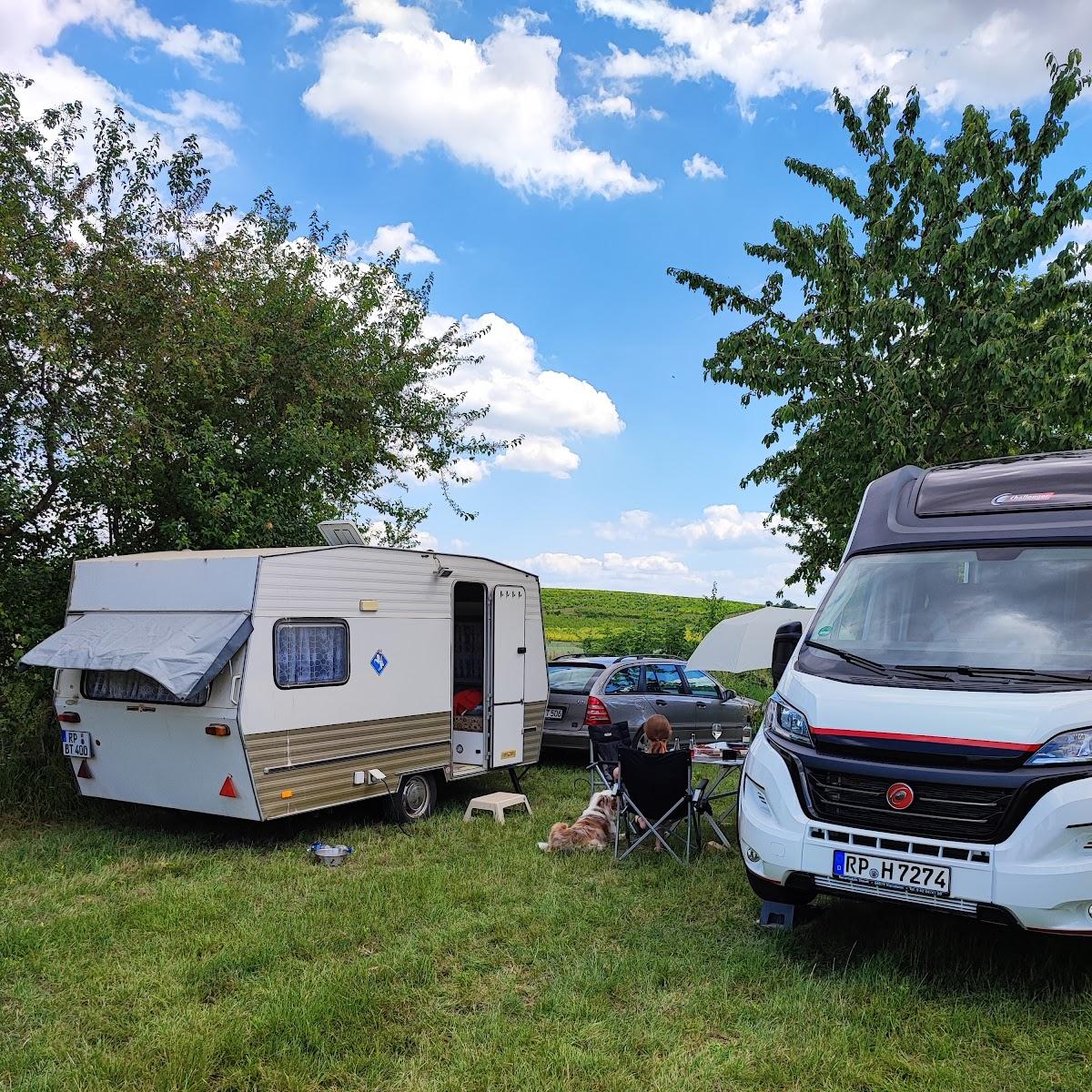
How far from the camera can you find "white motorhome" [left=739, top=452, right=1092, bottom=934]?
155 inches

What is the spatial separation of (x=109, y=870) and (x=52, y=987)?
2.14 m

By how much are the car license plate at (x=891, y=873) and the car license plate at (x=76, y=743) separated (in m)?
6.38

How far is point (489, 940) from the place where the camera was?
5.27 metres

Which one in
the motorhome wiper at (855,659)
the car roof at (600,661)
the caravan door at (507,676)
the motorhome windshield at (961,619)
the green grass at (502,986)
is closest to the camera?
the green grass at (502,986)

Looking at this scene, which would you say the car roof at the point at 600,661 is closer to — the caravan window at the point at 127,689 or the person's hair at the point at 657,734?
the person's hair at the point at 657,734

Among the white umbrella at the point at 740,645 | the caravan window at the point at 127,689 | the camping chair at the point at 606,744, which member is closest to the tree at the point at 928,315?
the white umbrella at the point at 740,645

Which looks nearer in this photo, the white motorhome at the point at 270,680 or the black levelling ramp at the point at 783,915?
the black levelling ramp at the point at 783,915

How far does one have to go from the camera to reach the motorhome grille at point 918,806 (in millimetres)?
4047

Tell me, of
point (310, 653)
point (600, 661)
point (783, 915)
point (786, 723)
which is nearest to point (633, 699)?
point (600, 661)

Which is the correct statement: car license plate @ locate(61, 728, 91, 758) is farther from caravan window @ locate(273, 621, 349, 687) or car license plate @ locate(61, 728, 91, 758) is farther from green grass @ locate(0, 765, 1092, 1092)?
caravan window @ locate(273, 621, 349, 687)

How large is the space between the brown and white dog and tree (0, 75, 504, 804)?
17.2 ft

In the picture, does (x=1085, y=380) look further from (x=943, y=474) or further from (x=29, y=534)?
(x=29, y=534)

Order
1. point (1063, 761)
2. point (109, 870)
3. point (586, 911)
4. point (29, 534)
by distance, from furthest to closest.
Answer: point (29, 534) < point (109, 870) < point (586, 911) < point (1063, 761)

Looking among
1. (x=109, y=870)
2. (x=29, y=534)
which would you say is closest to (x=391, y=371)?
(x=29, y=534)
